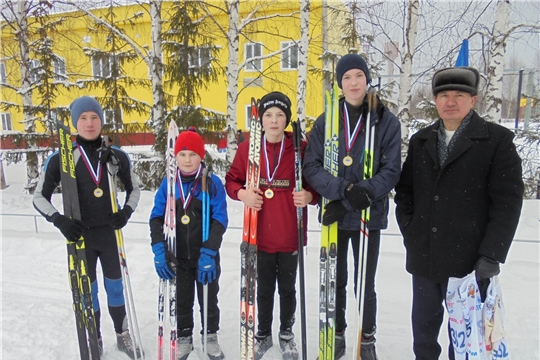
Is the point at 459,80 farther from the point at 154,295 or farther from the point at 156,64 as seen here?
the point at 156,64

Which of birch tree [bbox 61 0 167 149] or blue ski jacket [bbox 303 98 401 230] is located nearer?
blue ski jacket [bbox 303 98 401 230]

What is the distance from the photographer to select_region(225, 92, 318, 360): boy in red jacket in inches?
93.5

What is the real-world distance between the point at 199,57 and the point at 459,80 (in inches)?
248

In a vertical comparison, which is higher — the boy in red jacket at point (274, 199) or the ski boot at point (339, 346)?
the boy in red jacket at point (274, 199)

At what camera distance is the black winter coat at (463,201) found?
1853 mm

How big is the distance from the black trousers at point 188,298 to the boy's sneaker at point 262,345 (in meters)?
0.36

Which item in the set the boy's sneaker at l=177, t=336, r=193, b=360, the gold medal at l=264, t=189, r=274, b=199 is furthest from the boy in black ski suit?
the gold medal at l=264, t=189, r=274, b=199

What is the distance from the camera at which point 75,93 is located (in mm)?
14977

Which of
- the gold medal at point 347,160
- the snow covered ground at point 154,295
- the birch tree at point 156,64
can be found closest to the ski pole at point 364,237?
the gold medal at point 347,160

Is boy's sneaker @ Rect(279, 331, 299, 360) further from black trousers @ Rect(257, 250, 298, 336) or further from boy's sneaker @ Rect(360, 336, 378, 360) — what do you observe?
boy's sneaker @ Rect(360, 336, 378, 360)

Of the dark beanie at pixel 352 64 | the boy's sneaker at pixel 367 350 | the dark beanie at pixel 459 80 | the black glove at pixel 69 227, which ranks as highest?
the dark beanie at pixel 352 64

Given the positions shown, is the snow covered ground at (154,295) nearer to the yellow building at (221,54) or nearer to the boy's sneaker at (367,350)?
the boy's sneaker at (367,350)

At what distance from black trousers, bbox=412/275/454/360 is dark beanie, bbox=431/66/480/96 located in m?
1.20

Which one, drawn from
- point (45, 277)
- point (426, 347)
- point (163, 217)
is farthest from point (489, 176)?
point (45, 277)
